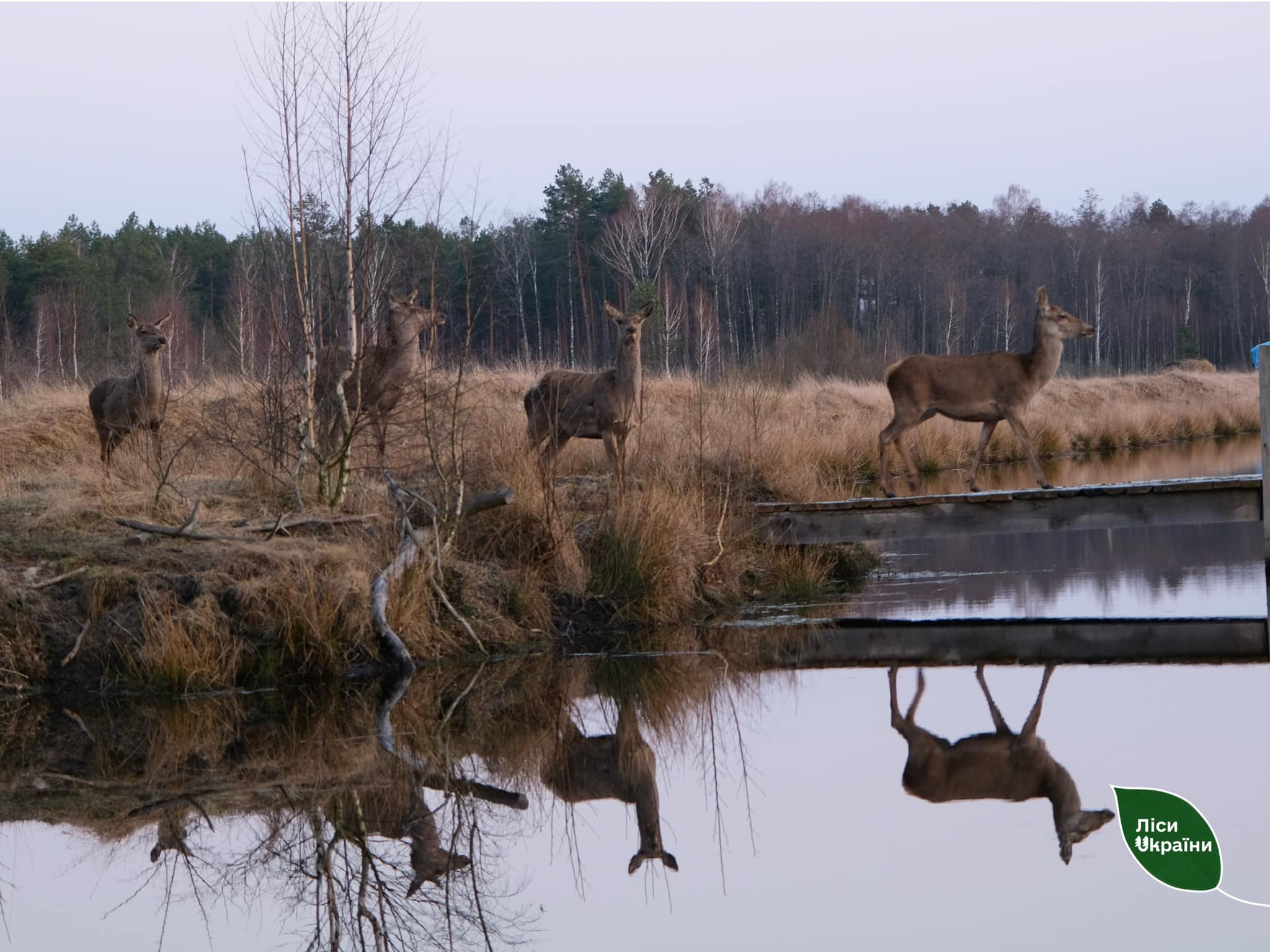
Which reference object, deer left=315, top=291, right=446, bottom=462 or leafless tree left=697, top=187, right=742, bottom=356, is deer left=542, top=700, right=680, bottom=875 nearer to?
deer left=315, top=291, right=446, bottom=462

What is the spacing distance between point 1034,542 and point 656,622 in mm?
7826

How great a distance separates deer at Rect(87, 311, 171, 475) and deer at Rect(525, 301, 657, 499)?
11.8 ft

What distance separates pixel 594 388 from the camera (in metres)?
13.5

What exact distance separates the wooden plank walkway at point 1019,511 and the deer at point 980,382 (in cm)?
213

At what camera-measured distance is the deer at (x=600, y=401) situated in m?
13.1

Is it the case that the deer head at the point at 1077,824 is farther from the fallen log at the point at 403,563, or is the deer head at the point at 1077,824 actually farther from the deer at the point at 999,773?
the fallen log at the point at 403,563

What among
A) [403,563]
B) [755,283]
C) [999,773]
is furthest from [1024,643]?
[755,283]

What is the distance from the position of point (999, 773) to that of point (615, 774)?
1.92 meters

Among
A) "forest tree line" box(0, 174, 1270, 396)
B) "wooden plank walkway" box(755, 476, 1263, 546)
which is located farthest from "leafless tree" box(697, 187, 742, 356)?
"wooden plank walkway" box(755, 476, 1263, 546)

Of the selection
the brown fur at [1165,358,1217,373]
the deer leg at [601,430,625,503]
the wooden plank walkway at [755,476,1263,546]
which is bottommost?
the wooden plank walkway at [755,476,1263,546]

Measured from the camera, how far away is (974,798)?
679 cm

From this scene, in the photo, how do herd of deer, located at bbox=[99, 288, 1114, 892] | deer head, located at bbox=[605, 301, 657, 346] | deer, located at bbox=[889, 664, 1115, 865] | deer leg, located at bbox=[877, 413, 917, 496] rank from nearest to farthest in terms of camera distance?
deer, located at bbox=[889, 664, 1115, 865]
herd of deer, located at bbox=[99, 288, 1114, 892]
deer head, located at bbox=[605, 301, 657, 346]
deer leg, located at bbox=[877, 413, 917, 496]

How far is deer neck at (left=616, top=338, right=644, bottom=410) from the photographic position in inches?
520

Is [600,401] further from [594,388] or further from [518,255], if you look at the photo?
[518,255]
